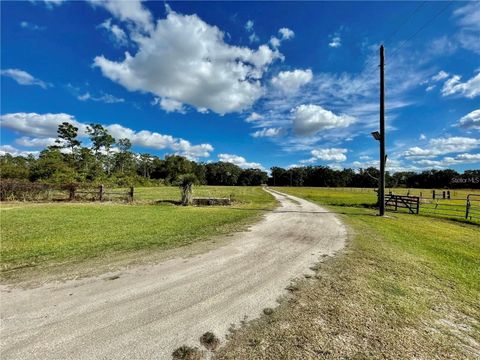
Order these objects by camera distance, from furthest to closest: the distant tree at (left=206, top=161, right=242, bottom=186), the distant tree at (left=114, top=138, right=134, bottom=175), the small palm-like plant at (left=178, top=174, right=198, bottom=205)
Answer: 1. the distant tree at (left=206, top=161, right=242, bottom=186)
2. the distant tree at (left=114, top=138, right=134, bottom=175)
3. the small palm-like plant at (left=178, top=174, right=198, bottom=205)

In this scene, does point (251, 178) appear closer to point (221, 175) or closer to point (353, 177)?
point (221, 175)

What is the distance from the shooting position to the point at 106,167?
81.8 meters

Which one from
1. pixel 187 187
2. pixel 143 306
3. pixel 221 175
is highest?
pixel 221 175

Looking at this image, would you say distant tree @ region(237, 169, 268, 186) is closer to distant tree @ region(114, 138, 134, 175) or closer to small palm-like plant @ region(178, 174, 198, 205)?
distant tree @ region(114, 138, 134, 175)

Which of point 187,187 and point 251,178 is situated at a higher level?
point 251,178

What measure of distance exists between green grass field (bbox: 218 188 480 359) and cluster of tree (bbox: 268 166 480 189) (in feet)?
416

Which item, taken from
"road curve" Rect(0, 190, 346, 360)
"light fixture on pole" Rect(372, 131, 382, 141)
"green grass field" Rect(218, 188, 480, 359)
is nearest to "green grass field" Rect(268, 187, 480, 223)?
"light fixture on pole" Rect(372, 131, 382, 141)

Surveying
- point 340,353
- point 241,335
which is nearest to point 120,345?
point 241,335

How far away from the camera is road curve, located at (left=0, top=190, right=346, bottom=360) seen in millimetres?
2863

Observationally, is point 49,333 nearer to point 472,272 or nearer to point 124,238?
point 124,238

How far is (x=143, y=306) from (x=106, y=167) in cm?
8845

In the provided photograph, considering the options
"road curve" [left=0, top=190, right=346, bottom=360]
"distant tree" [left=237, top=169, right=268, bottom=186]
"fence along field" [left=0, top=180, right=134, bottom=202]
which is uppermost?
"distant tree" [left=237, top=169, right=268, bottom=186]

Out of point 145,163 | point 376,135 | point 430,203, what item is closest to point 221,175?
point 145,163

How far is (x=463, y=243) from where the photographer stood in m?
9.34
